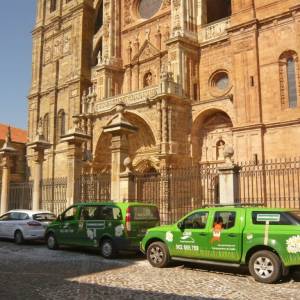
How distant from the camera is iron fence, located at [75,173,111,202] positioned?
16234 millimetres

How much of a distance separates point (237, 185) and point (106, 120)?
13.8 meters

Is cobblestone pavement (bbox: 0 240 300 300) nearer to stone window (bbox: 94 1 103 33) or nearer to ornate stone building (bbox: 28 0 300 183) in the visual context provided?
ornate stone building (bbox: 28 0 300 183)

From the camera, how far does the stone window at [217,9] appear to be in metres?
25.2

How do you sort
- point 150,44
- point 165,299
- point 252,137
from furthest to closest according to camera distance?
point 150,44, point 252,137, point 165,299

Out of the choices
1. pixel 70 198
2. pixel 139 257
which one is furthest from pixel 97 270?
pixel 70 198

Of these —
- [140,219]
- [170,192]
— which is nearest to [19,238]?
[140,219]

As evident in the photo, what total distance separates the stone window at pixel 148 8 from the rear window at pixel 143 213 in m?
19.2

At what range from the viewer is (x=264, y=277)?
749cm

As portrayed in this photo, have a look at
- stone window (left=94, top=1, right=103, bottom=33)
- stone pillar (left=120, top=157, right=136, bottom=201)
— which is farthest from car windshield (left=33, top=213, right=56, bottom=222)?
stone window (left=94, top=1, right=103, bottom=33)

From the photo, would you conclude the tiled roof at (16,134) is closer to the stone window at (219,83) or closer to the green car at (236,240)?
the stone window at (219,83)

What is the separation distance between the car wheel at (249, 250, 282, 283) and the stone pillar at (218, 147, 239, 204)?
4240mm

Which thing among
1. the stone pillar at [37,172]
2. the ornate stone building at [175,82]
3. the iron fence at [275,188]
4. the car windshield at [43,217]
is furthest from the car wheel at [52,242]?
the iron fence at [275,188]

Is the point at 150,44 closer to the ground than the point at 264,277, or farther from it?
farther from it

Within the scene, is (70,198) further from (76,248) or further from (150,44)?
(150,44)
